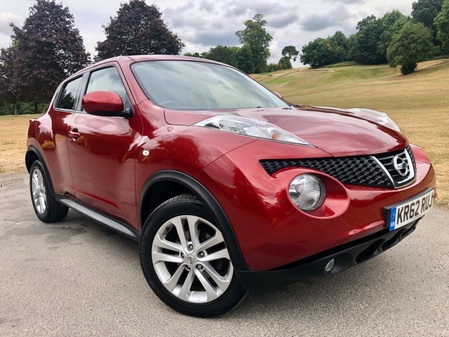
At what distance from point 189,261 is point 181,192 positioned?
Answer: 476mm

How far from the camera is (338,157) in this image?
2.23 metres

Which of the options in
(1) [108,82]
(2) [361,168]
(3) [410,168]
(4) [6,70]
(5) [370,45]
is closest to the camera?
(2) [361,168]

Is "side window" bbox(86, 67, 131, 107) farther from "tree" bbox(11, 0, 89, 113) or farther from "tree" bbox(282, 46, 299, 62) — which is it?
"tree" bbox(282, 46, 299, 62)

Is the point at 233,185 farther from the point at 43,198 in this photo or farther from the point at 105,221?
the point at 43,198

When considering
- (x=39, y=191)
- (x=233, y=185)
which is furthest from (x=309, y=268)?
(x=39, y=191)

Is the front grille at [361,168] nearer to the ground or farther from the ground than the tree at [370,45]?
nearer to the ground

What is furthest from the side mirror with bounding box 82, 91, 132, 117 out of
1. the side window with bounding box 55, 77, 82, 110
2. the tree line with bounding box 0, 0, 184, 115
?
the tree line with bounding box 0, 0, 184, 115

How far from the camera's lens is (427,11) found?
79688mm

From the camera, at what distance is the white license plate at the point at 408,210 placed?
2289 mm

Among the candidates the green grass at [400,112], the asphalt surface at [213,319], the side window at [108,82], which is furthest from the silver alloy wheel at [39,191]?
the green grass at [400,112]

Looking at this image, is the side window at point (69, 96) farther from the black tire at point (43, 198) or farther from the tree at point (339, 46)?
the tree at point (339, 46)

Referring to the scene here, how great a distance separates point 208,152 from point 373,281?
64.2 inches

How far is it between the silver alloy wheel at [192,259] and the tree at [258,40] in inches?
4143

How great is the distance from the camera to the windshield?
3018 mm
